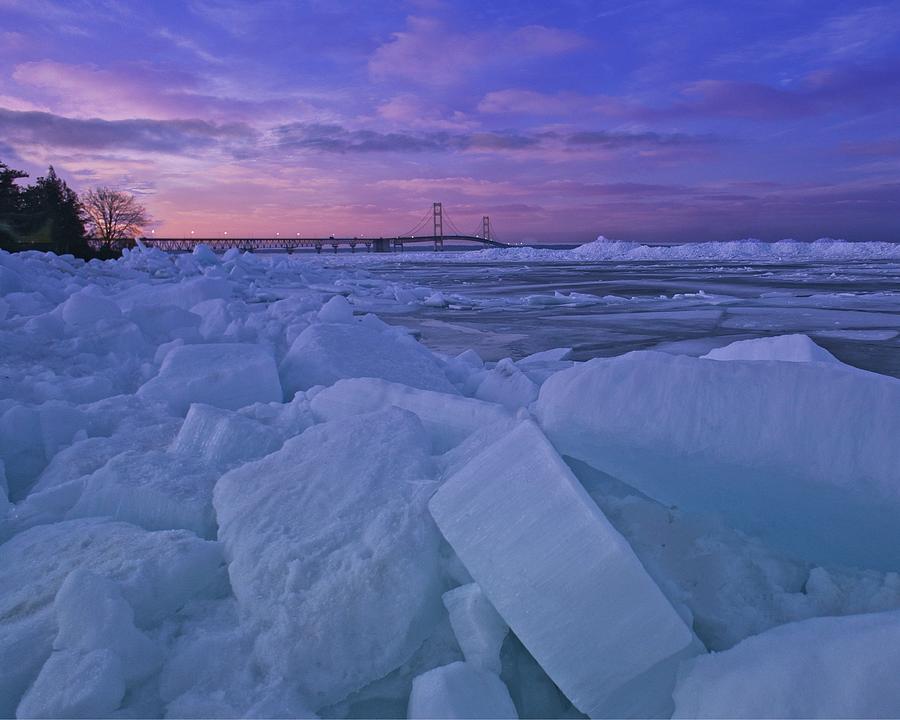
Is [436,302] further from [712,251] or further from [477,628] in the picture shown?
[712,251]

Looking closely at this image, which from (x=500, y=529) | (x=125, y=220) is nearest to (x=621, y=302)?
(x=500, y=529)

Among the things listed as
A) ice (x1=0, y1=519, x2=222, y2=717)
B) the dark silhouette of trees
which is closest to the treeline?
the dark silhouette of trees

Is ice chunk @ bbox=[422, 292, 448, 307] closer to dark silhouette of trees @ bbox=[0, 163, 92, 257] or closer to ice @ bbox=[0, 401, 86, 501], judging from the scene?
ice @ bbox=[0, 401, 86, 501]

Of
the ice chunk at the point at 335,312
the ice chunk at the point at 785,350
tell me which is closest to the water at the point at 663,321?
the ice chunk at the point at 335,312

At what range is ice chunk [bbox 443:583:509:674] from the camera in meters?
1.45

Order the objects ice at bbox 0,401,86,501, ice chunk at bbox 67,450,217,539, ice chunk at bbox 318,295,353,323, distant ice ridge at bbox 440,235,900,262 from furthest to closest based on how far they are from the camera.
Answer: distant ice ridge at bbox 440,235,900,262 → ice chunk at bbox 318,295,353,323 → ice at bbox 0,401,86,501 → ice chunk at bbox 67,450,217,539

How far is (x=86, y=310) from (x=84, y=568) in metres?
3.97

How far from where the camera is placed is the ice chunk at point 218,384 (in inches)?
135

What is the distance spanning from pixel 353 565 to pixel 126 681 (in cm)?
56

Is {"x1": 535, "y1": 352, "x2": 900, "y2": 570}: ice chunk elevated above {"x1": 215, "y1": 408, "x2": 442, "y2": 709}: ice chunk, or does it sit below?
above

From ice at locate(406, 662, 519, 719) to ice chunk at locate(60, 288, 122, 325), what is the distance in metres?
4.68

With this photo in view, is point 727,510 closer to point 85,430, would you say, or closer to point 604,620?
point 604,620

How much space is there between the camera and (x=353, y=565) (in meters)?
1.64

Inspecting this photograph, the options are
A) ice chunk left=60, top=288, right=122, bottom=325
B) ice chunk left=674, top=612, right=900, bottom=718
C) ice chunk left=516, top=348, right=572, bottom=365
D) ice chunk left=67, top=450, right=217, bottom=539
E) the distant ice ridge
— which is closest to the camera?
ice chunk left=674, top=612, right=900, bottom=718
